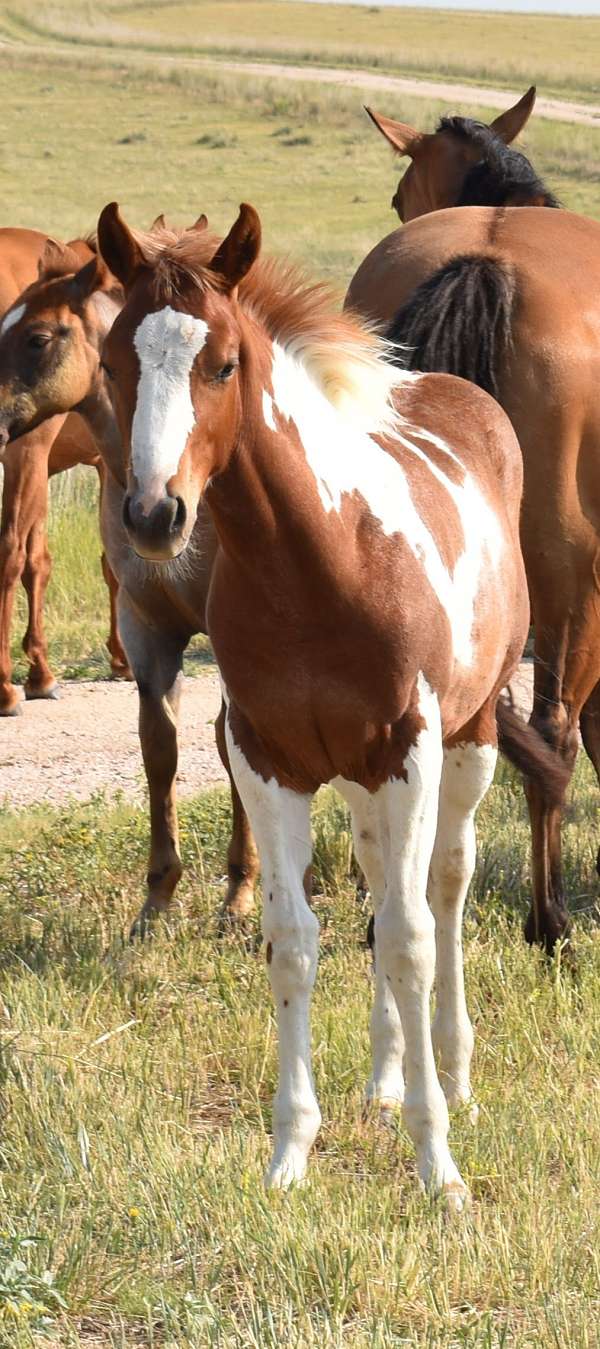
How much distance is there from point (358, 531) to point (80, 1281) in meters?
1.58

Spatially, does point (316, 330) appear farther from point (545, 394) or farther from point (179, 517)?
point (545, 394)

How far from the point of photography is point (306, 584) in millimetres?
3420

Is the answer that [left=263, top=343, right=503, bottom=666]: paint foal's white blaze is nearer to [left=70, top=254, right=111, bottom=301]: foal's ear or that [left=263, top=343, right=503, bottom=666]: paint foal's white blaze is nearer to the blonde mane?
the blonde mane

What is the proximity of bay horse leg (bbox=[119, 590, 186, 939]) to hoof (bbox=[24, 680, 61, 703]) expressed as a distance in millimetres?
3261

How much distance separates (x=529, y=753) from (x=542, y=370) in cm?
112

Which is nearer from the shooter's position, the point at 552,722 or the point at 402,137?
the point at 552,722

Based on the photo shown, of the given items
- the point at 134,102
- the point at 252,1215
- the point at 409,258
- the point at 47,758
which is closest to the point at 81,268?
the point at 409,258

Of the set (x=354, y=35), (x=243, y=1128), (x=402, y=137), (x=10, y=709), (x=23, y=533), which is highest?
(x=354, y=35)

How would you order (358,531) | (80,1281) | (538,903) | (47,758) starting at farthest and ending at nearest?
(47,758) < (538,903) < (358,531) < (80,1281)

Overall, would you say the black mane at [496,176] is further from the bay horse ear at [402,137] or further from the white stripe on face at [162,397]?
the white stripe on face at [162,397]

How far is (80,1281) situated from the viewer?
3.21 meters

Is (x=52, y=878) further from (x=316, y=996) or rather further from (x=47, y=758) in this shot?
(x=47, y=758)

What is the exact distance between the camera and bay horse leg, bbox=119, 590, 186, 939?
5664mm

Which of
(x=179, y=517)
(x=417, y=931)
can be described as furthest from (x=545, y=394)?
(x=179, y=517)
